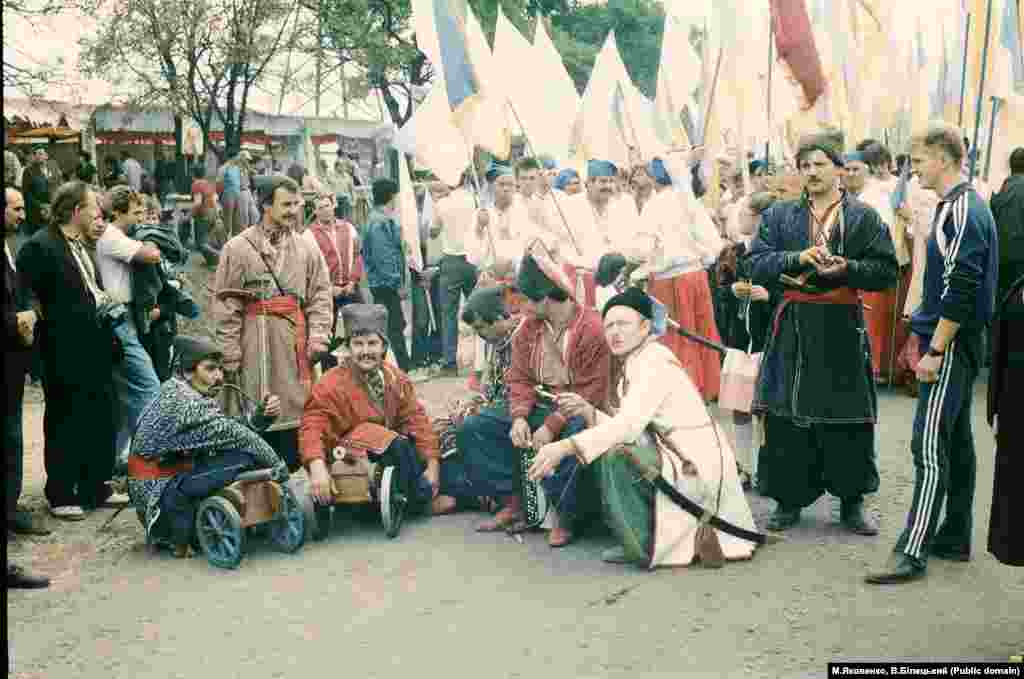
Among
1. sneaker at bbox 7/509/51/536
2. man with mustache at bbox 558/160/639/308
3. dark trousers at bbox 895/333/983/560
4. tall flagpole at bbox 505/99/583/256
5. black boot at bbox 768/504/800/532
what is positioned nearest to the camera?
dark trousers at bbox 895/333/983/560

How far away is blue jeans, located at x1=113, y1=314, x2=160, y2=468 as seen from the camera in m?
7.34

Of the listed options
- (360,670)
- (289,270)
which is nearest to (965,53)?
(289,270)

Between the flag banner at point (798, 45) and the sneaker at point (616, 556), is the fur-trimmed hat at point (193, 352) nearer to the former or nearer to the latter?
the sneaker at point (616, 556)

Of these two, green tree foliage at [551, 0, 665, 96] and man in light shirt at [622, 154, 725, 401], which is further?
green tree foliage at [551, 0, 665, 96]

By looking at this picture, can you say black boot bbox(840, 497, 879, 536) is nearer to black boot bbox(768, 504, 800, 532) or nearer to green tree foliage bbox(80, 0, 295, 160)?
black boot bbox(768, 504, 800, 532)

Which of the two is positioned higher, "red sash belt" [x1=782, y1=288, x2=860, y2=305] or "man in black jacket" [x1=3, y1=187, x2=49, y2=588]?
"red sash belt" [x1=782, y1=288, x2=860, y2=305]

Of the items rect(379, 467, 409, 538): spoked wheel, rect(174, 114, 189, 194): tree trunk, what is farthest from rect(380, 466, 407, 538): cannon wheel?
rect(174, 114, 189, 194): tree trunk

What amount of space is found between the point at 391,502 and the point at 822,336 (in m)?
2.23

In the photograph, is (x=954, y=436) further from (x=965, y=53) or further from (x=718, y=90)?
(x=718, y=90)

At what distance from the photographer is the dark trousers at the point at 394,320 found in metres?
11.7

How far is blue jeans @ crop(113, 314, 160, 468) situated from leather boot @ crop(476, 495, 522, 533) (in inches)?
86.0

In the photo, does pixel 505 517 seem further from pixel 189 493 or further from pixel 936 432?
pixel 936 432

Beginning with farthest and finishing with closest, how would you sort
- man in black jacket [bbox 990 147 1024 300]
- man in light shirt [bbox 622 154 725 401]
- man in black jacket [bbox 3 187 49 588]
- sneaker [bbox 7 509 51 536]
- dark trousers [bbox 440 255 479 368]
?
1. dark trousers [bbox 440 255 479 368]
2. man in light shirt [bbox 622 154 725 401]
3. man in black jacket [bbox 990 147 1024 300]
4. sneaker [bbox 7 509 51 536]
5. man in black jacket [bbox 3 187 49 588]

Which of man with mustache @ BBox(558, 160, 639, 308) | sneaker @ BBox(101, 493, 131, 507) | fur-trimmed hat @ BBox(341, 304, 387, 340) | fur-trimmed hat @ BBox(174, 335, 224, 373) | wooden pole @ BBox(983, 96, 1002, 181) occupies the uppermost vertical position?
wooden pole @ BBox(983, 96, 1002, 181)
